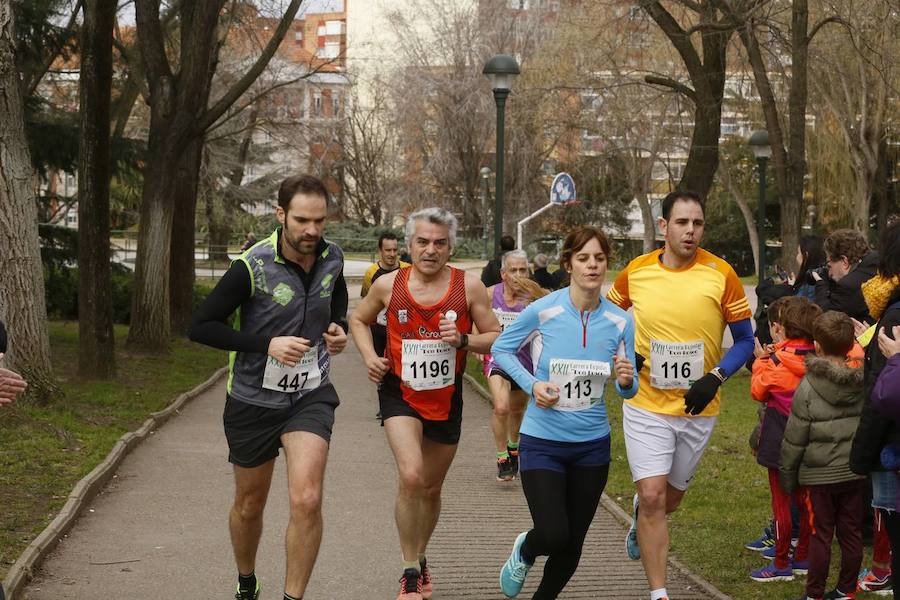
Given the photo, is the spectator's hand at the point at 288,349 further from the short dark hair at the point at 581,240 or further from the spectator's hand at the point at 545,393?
Result: the short dark hair at the point at 581,240

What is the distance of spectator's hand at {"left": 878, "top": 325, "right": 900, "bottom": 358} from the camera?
512 cm

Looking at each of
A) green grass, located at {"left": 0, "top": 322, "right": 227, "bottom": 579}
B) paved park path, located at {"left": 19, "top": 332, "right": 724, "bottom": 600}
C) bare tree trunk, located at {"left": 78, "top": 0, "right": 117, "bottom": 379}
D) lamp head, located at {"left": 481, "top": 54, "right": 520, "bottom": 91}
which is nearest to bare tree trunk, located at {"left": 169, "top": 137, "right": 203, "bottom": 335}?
green grass, located at {"left": 0, "top": 322, "right": 227, "bottom": 579}

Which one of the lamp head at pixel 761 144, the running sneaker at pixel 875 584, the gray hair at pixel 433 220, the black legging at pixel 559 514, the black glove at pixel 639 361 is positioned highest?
the lamp head at pixel 761 144

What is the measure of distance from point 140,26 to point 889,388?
56.0 ft

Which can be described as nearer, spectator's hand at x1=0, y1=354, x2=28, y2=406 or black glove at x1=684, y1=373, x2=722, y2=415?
spectator's hand at x1=0, y1=354, x2=28, y2=406

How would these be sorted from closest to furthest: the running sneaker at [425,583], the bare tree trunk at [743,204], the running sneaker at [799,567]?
the running sneaker at [425,583], the running sneaker at [799,567], the bare tree trunk at [743,204]

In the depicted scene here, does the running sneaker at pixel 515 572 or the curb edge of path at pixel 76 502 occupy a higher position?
the running sneaker at pixel 515 572

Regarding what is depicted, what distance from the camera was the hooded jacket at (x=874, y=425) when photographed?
5309 mm

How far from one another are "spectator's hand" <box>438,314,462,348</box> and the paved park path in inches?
59.2

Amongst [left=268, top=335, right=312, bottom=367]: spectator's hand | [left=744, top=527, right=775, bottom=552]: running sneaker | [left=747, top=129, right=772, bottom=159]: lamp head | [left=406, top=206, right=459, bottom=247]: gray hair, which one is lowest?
[left=744, top=527, right=775, bottom=552]: running sneaker

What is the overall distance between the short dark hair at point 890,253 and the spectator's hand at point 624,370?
1.31 m

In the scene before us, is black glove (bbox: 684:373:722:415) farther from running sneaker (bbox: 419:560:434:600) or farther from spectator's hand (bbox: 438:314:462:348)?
running sneaker (bbox: 419:560:434:600)

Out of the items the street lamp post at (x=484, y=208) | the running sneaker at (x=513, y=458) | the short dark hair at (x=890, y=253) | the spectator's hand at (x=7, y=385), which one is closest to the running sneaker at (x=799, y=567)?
the short dark hair at (x=890, y=253)

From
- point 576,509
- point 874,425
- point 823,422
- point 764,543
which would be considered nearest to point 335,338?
point 576,509
